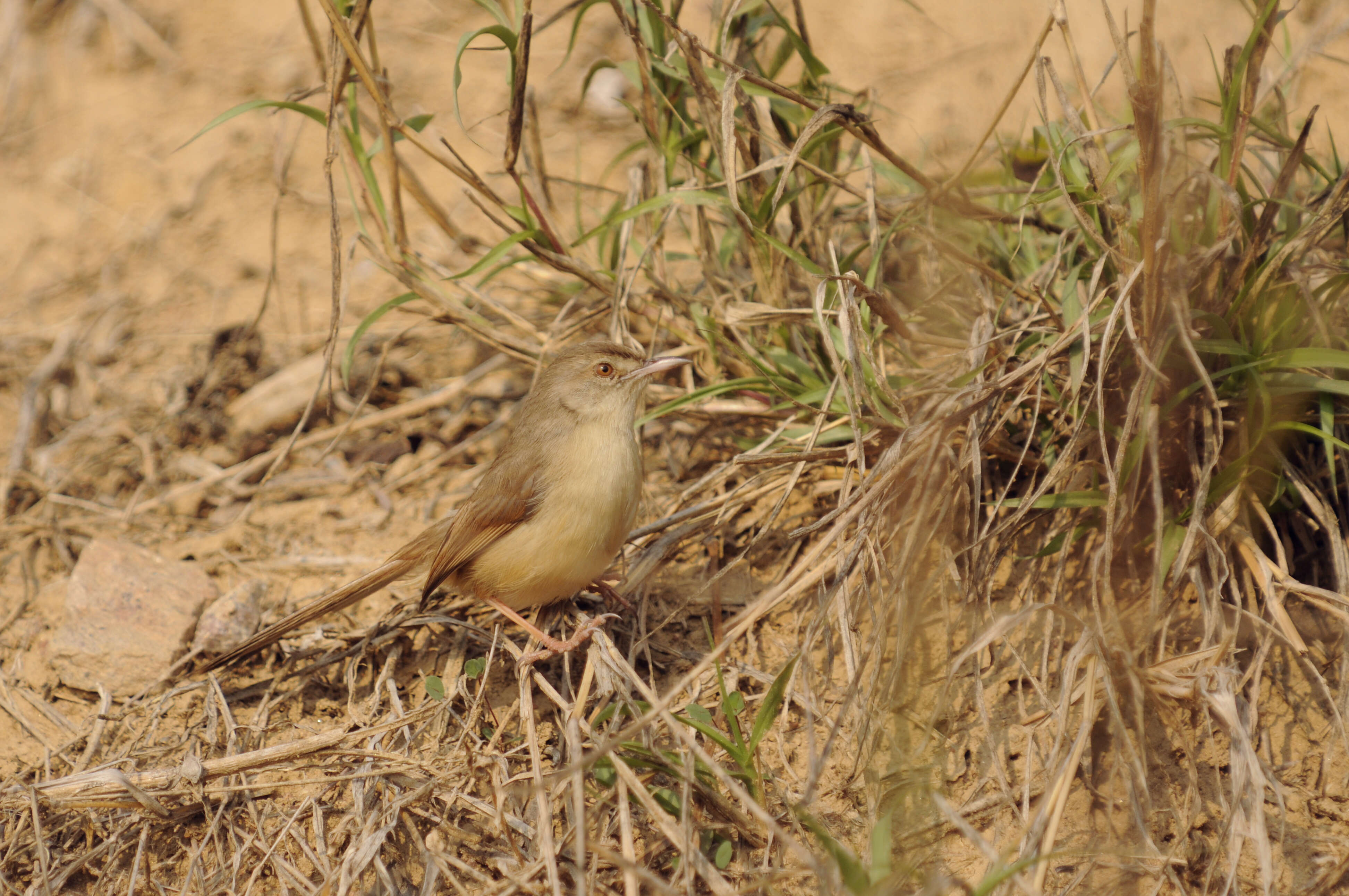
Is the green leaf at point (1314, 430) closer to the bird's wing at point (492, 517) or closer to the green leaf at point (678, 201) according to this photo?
the green leaf at point (678, 201)

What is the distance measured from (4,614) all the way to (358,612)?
1.65 metres

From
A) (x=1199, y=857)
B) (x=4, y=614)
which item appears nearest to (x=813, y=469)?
(x=1199, y=857)

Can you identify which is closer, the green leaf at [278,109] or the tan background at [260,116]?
the green leaf at [278,109]

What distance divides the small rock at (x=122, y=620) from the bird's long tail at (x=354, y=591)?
1.00ft

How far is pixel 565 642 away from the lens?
4070 mm

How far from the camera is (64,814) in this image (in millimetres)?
3734

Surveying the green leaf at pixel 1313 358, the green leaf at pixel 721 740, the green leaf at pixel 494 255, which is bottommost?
the green leaf at pixel 721 740

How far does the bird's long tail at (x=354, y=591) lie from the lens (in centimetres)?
421

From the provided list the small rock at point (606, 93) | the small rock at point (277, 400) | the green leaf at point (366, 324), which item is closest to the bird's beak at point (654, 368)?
the green leaf at point (366, 324)

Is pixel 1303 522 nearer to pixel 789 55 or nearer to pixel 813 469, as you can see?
pixel 813 469

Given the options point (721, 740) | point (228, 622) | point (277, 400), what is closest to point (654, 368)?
point (721, 740)

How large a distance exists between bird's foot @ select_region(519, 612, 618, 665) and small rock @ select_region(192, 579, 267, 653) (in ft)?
4.40

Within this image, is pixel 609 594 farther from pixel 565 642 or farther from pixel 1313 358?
pixel 1313 358

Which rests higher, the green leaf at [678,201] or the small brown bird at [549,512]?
the green leaf at [678,201]
